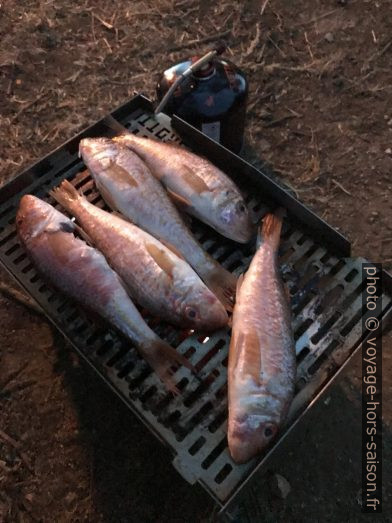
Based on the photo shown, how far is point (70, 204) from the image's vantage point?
117 inches

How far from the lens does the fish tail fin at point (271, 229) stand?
8.98ft

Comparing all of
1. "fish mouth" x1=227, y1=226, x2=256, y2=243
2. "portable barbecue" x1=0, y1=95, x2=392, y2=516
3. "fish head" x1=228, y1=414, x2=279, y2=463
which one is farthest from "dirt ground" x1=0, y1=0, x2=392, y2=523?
"fish mouth" x1=227, y1=226, x2=256, y2=243

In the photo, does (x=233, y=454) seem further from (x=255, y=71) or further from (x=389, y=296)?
(x=255, y=71)

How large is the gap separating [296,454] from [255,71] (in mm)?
3669

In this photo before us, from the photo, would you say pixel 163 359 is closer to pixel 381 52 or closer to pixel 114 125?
pixel 114 125

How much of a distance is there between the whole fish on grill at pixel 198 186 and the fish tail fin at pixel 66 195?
19.3 inches

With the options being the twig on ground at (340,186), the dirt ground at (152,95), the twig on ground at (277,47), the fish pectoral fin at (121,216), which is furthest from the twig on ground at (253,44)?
the fish pectoral fin at (121,216)

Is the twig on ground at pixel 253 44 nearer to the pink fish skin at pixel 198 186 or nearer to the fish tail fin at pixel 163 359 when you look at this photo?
the pink fish skin at pixel 198 186

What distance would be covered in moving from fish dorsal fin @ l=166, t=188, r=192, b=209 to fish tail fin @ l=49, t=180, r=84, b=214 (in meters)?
0.56

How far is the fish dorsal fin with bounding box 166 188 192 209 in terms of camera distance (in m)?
2.98

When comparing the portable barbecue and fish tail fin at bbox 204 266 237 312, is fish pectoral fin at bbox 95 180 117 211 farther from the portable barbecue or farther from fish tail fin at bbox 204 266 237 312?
fish tail fin at bbox 204 266 237 312

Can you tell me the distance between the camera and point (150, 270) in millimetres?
2660

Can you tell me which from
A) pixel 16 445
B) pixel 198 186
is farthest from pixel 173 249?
pixel 16 445

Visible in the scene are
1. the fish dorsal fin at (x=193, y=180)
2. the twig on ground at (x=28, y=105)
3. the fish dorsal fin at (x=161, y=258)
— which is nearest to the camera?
the fish dorsal fin at (x=161, y=258)
